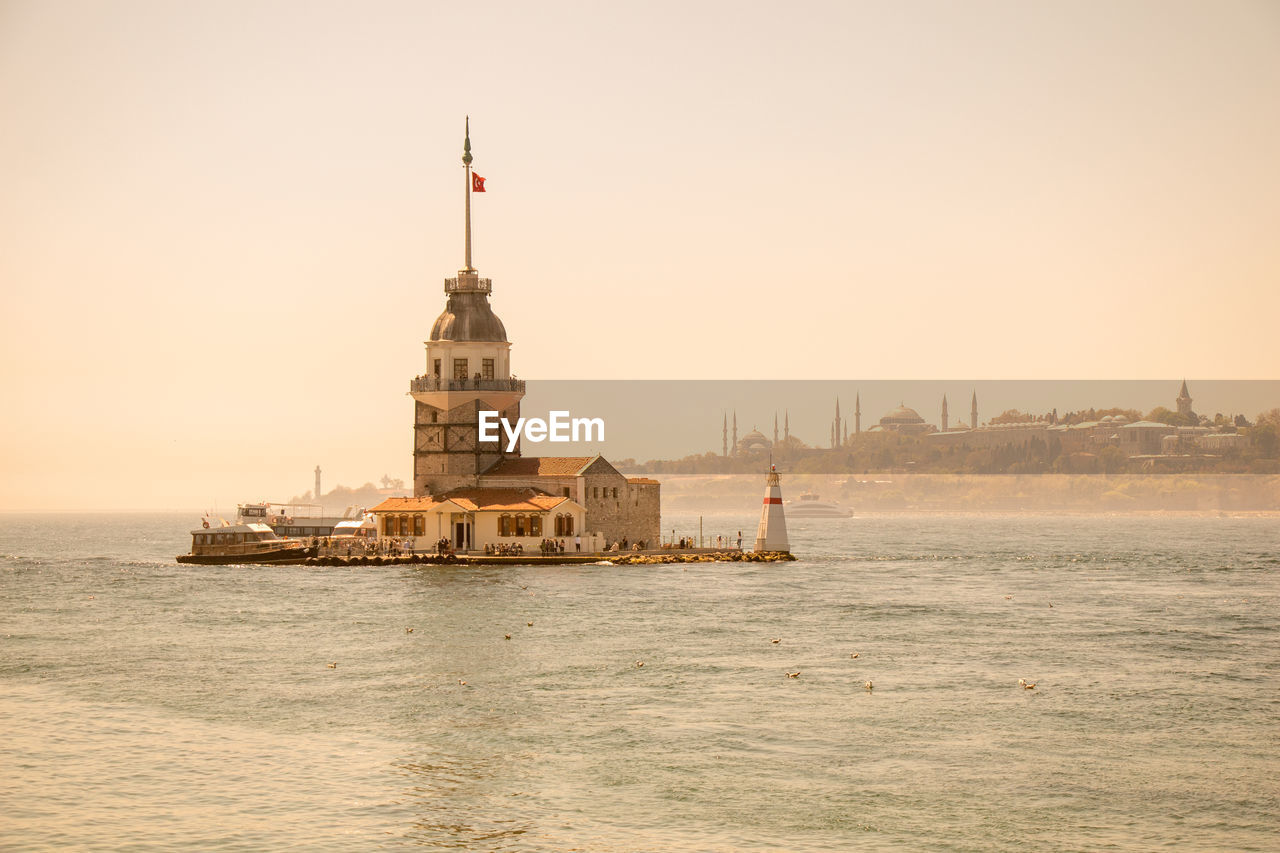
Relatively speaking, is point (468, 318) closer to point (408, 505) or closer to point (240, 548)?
point (408, 505)

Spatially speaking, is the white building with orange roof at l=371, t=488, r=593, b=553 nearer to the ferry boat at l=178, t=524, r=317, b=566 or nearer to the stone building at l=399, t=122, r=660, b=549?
the stone building at l=399, t=122, r=660, b=549

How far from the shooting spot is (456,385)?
285ft

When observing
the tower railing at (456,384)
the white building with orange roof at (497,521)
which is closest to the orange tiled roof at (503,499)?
the white building with orange roof at (497,521)

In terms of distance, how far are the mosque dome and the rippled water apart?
23.7 m

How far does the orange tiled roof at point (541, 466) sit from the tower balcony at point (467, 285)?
1116 centimetres

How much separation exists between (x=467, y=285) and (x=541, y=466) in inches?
512

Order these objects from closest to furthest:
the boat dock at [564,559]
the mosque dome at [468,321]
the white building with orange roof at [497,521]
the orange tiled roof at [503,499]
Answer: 1. the boat dock at [564,559]
2. the orange tiled roof at [503,499]
3. the white building with orange roof at [497,521]
4. the mosque dome at [468,321]

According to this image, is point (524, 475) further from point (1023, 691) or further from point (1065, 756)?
point (1065, 756)

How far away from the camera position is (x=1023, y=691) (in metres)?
40.2

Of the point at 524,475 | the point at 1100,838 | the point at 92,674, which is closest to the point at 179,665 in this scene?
the point at 92,674

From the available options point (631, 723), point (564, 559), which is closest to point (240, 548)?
point (564, 559)

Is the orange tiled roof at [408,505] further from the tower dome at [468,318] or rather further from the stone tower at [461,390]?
the tower dome at [468,318]

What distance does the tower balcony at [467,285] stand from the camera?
88.7m

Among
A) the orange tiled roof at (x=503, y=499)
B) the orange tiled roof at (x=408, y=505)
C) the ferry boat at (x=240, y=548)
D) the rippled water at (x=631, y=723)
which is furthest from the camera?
the ferry boat at (x=240, y=548)
